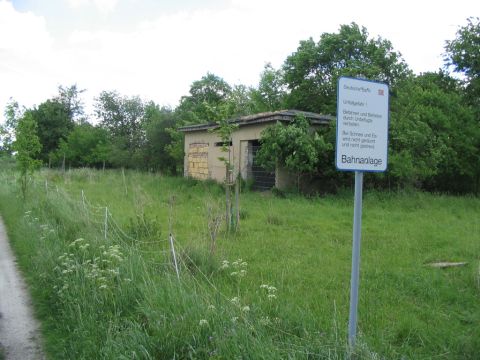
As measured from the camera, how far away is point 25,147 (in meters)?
15.9

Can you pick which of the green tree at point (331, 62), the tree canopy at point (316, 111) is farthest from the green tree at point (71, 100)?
the green tree at point (331, 62)

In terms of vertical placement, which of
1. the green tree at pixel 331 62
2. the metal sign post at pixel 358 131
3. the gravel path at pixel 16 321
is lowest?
the gravel path at pixel 16 321

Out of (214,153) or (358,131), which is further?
(214,153)

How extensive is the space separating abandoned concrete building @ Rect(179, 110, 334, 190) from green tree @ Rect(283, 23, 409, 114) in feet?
31.7

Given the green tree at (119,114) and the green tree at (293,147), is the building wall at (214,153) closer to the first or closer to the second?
the green tree at (293,147)

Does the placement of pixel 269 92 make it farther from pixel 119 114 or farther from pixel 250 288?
pixel 250 288

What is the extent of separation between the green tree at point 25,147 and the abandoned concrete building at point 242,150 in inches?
251

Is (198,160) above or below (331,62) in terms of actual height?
below

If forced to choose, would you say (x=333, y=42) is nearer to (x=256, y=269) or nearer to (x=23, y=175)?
(x=23, y=175)

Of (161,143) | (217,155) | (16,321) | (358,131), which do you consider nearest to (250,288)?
(16,321)

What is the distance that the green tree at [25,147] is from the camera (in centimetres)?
1569

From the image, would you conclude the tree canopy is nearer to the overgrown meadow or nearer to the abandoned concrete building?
the abandoned concrete building

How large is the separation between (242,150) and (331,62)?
43.9ft

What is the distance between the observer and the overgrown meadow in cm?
385
